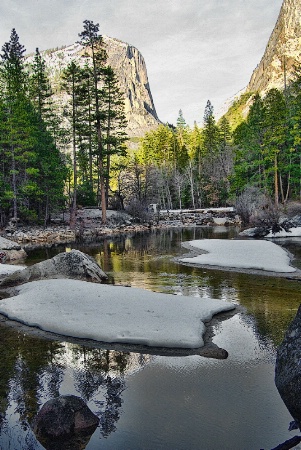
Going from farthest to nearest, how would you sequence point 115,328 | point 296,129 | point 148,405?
1. point 296,129
2. point 115,328
3. point 148,405

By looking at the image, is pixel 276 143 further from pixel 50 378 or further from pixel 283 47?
pixel 283 47

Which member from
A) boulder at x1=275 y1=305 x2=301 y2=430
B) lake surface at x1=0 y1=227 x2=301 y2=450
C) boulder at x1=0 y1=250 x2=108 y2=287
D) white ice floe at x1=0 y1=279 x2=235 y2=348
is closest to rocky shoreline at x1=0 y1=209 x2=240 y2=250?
boulder at x1=0 y1=250 x2=108 y2=287

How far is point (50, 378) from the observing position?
17.1 ft

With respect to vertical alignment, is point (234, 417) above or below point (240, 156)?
below

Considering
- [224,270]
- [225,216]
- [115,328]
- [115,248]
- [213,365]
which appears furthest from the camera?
[225,216]

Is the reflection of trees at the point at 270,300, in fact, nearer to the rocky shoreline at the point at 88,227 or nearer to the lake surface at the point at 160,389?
the lake surface at the point at 160,389

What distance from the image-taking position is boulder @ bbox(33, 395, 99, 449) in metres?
3.80

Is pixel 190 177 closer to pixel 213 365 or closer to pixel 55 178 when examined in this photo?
pixel 55 178

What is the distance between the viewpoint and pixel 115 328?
6.85 m

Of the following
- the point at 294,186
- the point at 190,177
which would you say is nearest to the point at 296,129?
the point at 294,186

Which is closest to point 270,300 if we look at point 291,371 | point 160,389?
point 291,371

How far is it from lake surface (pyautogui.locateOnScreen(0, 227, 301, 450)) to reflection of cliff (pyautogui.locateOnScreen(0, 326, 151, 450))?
1 centimetres

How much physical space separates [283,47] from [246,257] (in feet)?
358

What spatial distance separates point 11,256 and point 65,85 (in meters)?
18.9
